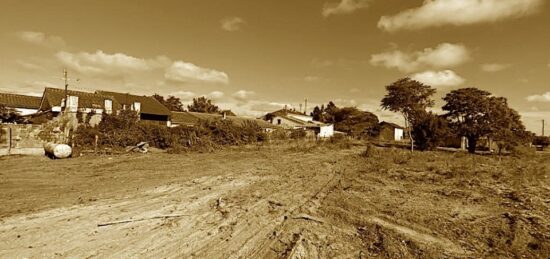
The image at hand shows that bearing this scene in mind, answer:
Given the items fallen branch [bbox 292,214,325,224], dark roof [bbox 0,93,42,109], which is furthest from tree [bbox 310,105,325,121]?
fallen branch [bbox 292,214,325,224]

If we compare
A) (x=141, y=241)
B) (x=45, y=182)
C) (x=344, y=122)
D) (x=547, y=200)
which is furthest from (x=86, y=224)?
(x=344, y=122)

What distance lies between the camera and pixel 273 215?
623 centimetres

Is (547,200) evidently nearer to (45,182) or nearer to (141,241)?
(141,241)

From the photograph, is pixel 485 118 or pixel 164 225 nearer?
pixel 164 225

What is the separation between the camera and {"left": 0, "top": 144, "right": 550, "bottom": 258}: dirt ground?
462 cm

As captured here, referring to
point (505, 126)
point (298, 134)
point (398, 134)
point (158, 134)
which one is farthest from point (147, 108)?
point (398, 134)

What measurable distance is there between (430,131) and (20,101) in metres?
44.9

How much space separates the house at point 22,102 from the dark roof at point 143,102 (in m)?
7.02

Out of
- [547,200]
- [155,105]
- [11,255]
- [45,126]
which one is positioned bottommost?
[11,255]

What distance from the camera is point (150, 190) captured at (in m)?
8.50

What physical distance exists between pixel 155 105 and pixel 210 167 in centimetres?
2909

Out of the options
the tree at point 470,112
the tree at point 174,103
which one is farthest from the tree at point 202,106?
the tree at point 470,112

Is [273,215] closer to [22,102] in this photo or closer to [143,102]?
[143,102]

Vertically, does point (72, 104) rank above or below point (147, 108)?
below
